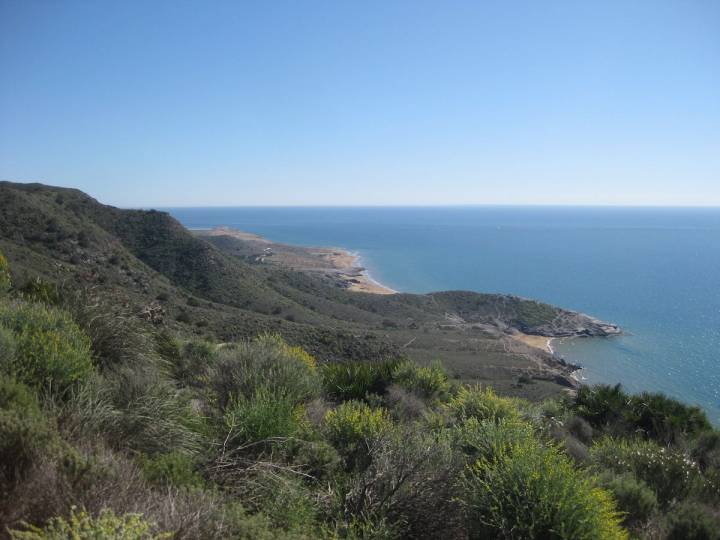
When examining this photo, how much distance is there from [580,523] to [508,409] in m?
4.66

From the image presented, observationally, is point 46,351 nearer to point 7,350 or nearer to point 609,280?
point 7,350

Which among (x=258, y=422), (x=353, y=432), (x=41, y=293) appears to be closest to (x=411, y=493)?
(x=353, y=432)

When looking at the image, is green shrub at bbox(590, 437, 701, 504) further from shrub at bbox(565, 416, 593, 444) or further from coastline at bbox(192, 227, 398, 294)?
coastline at bbox(192, 227, 398, 294)

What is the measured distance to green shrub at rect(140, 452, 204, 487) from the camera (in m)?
4.39

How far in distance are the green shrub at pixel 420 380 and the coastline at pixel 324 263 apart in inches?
2428

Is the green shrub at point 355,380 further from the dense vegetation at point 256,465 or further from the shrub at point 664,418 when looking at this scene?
the shrub at point 664,418

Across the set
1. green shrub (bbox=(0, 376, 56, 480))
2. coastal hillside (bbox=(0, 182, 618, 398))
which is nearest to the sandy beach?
coastal hillside (bbox=(0, 182, 618, 398))

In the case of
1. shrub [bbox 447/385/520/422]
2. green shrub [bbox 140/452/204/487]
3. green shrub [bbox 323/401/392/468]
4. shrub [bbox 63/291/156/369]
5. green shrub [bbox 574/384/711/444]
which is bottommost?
green shrub [bbox 574/384/711/444]

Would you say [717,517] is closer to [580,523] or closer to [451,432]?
[580,523]

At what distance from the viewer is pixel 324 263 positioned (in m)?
103

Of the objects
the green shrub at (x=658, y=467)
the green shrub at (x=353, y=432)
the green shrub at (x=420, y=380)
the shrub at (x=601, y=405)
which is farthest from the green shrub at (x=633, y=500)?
the shrub at (x=601, y=405)

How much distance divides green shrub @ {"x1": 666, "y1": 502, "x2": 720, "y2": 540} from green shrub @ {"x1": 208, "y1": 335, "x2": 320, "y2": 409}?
224 inches

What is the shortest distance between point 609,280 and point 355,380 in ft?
309

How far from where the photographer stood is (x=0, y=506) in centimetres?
346
